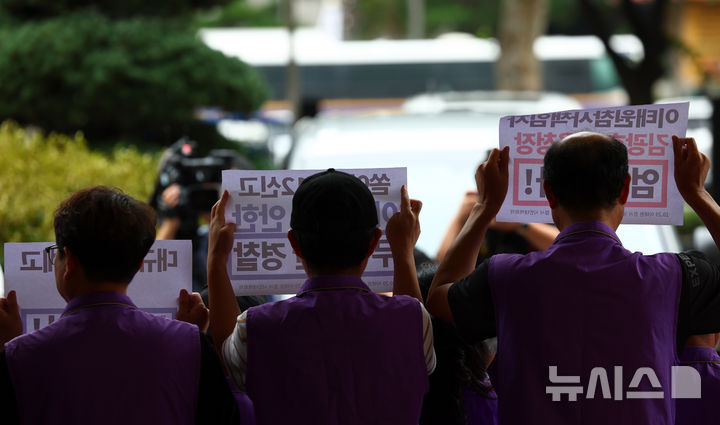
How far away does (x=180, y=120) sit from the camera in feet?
33.1

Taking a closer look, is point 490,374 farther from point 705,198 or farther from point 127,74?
point 127,74

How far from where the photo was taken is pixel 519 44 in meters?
14.6

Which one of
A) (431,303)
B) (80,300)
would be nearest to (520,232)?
(431,303)

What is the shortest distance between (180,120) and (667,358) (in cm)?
833

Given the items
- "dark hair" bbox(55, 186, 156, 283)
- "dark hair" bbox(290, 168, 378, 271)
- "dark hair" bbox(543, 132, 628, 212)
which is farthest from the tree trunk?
"dark hair" bbox(55, 186, 156, 283)

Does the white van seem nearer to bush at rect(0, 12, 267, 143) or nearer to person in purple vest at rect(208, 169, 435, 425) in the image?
person in purple vest at rect(208, 169, 435, 425)

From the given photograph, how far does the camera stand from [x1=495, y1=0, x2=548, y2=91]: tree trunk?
14422 mm

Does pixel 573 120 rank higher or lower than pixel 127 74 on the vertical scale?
lower

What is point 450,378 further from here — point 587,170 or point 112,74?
point 112,74

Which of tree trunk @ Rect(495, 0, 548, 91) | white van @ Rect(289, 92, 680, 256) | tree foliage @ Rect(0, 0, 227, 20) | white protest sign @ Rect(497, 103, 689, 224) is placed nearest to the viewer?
white protest sign @ Rect(497, 103, 689, 224)

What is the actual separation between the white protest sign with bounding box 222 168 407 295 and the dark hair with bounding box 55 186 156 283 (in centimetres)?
34

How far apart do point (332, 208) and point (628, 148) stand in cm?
85

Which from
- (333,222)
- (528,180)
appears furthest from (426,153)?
(333,222)

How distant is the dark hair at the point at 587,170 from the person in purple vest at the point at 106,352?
34.6 inches
